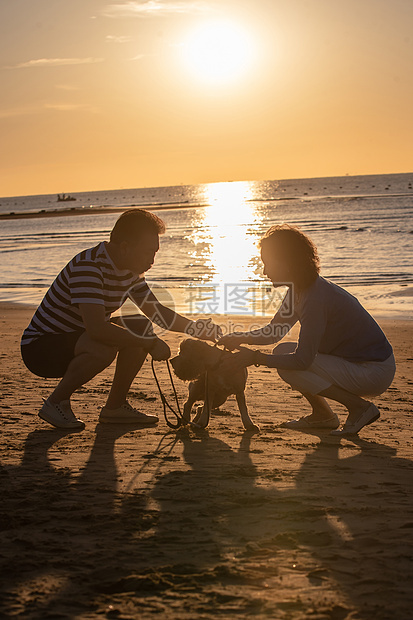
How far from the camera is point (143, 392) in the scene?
613 centimetres

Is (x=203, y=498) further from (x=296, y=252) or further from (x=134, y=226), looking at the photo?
(x=134, y=226)

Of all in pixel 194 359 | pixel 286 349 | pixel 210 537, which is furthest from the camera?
pixel 286 349

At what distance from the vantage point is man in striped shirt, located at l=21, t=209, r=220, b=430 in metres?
4.66

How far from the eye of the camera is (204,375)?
488 centimetres

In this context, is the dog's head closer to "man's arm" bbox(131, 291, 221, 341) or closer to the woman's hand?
the woman's hand

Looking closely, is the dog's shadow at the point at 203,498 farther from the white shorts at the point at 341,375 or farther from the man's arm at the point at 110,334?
the man's arm at the point at 110,334

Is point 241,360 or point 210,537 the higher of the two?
point 241,360

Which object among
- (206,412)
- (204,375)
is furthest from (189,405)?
(204,375)

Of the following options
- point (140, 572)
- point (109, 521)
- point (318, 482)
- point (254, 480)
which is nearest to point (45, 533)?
point (109, 521)

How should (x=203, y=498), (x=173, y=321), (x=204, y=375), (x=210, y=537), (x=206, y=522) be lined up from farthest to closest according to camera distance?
(x=173, y=321) < (x=204, y=375) < (x=203, y=498) < (x=206, y=522) < (x=210, y=537)

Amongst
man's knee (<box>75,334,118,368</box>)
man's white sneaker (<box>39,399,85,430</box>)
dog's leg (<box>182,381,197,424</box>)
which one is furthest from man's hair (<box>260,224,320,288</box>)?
man's white sneaker (<box>39,399,85,430</box>)

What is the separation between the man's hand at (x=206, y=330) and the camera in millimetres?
5184

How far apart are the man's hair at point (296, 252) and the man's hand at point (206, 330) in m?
0.89

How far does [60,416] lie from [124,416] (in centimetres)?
53
